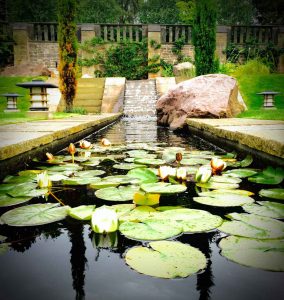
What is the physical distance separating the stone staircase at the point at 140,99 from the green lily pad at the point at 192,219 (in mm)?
7609

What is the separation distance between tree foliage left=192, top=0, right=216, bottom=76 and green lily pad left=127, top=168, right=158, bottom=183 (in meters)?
8.83

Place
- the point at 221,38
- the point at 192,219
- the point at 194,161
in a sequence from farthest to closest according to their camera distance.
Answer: the point at 221,38 → the point at 194,161 → the point at 192,219

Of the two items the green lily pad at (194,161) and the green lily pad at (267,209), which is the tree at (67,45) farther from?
the green lily pad at (267,209)

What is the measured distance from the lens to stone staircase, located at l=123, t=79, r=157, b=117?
29.1ft

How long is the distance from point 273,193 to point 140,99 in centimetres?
857

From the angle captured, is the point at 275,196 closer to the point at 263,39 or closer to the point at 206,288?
the point at 206,288

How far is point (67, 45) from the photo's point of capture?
7008 mm

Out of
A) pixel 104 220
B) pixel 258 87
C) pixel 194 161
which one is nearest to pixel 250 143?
pixel 194 161

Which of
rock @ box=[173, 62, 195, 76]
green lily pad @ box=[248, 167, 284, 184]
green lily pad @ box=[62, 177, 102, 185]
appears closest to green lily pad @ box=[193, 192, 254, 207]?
green lily pad @ box=[248, 167, 284, 184]

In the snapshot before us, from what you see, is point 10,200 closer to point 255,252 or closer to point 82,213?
point 82,213

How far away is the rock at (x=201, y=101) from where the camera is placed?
5.18 m

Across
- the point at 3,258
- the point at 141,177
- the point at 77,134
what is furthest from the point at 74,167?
the point at 77,134

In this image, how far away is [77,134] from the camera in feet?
11.4

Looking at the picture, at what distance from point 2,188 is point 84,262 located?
2.69 ft
